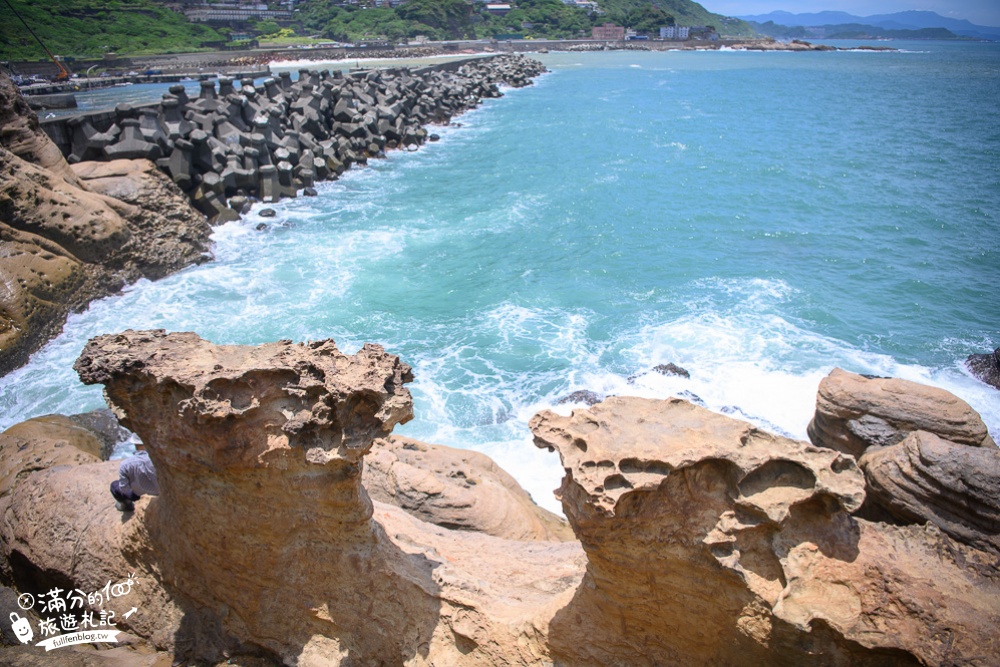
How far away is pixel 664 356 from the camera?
11883mm

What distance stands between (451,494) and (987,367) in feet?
33.0

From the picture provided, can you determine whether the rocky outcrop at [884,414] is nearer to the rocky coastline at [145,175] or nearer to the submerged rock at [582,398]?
the submerged rock at [582,398]

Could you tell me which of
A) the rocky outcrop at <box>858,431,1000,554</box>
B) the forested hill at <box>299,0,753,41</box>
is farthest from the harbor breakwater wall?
the forested hill at <box>299,0,753,41</box>

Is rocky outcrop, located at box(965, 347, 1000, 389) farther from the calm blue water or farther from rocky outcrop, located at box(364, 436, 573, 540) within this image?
rocky outcrop, located at box(364, 436, 573, 540)

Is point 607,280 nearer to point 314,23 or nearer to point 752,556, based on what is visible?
point 752,556

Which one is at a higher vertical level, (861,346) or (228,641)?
(228,641)

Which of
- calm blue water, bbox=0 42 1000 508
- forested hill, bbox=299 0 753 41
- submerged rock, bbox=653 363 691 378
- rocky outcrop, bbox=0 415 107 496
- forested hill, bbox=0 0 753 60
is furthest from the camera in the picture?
forested hill, bbox=299 0 753 41

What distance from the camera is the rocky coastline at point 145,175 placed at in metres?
11.8

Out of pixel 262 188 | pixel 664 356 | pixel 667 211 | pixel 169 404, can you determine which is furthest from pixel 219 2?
pixel 169 404

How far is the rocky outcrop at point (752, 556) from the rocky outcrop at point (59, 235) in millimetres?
11484

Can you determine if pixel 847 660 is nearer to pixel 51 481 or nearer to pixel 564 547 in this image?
pixel 564 547

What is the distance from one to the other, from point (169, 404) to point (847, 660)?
14.1 ft

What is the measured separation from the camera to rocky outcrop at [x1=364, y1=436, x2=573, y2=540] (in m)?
6.36

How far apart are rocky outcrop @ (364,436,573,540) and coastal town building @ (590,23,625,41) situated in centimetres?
11600
